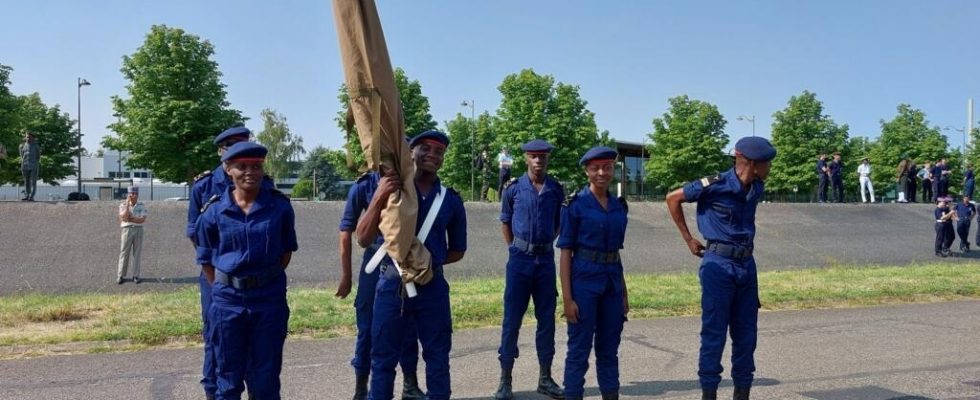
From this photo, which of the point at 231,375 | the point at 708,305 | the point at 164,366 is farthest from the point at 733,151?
the point at 164,366

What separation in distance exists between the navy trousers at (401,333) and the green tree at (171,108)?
113 feet

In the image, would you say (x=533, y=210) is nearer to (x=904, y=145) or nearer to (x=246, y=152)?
(x=246, y=152)

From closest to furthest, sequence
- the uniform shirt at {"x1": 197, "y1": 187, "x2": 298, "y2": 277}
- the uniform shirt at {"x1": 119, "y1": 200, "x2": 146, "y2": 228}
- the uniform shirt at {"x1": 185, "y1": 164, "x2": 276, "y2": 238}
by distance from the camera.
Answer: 1. the uniform shirt at {"x1": 197, "y1": 187, "x2": 298, "y2": 277}
2. the uniform shirt at {"x1": 185, "y1": 164, "x2": 276, "y2": 238}
3. the uniform shirt at {"x1": 119, "y1": 200, "x2": 146, "y2": 228}

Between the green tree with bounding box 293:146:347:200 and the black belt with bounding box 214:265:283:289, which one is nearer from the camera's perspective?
the black belt with bounding box 214:265:283:289

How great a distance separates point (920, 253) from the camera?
20016mm

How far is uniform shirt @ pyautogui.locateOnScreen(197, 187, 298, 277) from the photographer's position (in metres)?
4.32

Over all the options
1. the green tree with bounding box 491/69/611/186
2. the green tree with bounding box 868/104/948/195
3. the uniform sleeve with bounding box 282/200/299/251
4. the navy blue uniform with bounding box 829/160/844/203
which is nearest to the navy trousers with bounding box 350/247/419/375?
the uniform sleeve with bounding box 282/200/299/251

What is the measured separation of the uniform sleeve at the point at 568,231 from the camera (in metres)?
5.35

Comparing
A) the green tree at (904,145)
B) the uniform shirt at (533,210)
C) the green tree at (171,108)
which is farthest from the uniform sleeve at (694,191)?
the green tree at (904,145)

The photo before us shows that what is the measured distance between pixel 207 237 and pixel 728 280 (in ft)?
11.8

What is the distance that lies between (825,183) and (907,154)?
29306 millimetres

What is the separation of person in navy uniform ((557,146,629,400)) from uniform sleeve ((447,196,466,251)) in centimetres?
90

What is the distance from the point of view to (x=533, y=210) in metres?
6.02

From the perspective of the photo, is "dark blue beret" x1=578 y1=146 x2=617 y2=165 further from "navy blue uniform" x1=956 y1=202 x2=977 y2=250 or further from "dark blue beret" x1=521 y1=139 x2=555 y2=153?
"navy blue uniform" x1=956 y1=202 x2=977 y2=250
